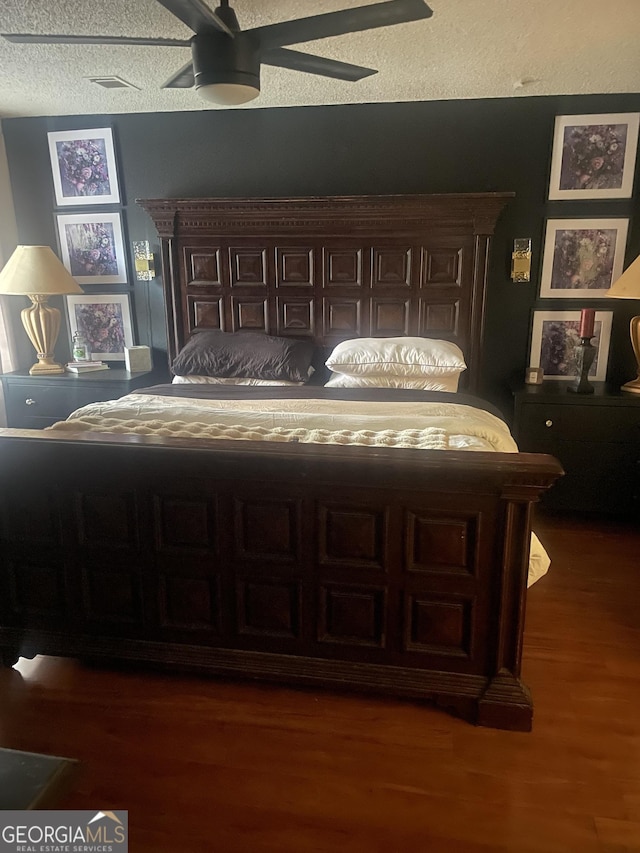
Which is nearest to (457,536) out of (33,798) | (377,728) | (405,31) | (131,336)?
(377,728)

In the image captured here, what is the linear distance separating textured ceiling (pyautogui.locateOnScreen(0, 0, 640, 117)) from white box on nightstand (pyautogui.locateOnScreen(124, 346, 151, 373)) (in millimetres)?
1465

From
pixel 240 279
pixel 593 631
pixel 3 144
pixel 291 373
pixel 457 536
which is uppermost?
pixel 3 144

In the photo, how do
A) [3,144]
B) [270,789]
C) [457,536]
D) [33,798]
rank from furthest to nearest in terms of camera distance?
[3,144] → [457,536] → [270,789] → [33,798]

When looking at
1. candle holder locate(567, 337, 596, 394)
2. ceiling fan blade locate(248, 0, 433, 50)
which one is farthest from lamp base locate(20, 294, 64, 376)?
candle holder locate(567, 337, 596, 394)

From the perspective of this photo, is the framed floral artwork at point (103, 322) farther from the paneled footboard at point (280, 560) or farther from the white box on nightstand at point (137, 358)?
the paneled footboard at point (280, 560)

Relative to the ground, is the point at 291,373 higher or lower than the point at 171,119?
lower

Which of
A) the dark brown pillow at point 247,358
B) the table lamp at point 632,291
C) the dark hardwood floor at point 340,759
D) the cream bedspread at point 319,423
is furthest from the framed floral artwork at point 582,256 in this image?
the dark hardwood floor at point 340,759

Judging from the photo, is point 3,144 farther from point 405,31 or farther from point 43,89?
point 405,31

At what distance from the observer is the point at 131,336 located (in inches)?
160

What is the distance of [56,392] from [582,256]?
10.8 ft

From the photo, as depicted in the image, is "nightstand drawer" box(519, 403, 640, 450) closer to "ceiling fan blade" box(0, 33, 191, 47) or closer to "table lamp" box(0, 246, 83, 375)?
"ceiling fan blade" box(0, 33, 191, 47)

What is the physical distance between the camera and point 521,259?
346 centimetres

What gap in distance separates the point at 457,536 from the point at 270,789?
34.5 inches

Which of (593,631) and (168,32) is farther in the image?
(168,32)
